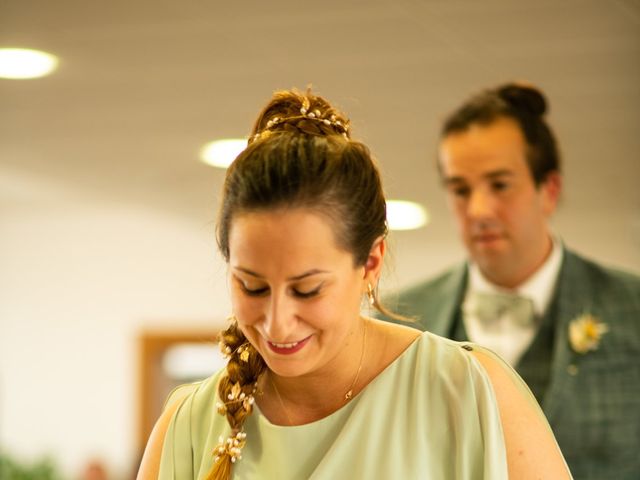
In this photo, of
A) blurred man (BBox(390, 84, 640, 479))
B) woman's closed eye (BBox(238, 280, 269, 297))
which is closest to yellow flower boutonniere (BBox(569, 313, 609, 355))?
blurred man (BBox(390, 84, 640, 479))

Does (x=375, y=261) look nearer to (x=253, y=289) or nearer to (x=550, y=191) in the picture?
(x=253, y=289)

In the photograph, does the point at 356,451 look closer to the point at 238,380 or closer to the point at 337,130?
the point at 238,380

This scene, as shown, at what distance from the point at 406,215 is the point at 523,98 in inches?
213

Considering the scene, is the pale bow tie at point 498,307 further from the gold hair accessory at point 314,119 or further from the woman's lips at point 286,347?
the woman's lips at point 286,347

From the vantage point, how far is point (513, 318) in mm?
3180

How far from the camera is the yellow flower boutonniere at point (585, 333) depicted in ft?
10.0

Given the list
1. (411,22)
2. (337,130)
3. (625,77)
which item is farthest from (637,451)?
(625,77)

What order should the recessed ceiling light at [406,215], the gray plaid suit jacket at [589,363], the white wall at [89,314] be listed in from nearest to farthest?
the gray plaid suit jacket at [589,363]
the recessed ceiling light at [406,215]
the white wall at [89,314]

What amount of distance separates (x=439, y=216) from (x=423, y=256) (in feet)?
4.80

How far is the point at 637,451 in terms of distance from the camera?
9.70 ft

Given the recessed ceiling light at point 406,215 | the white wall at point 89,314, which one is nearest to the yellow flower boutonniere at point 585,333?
the recessed ceiling light at point 406,215

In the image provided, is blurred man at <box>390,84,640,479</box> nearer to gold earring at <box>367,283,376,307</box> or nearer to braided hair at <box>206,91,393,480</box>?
gold earring at <box>367,283,376,307</box>

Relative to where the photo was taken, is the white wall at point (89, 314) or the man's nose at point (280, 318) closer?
the man's nose at point (280, 318)

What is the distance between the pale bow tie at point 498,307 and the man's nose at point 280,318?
1474 mm
